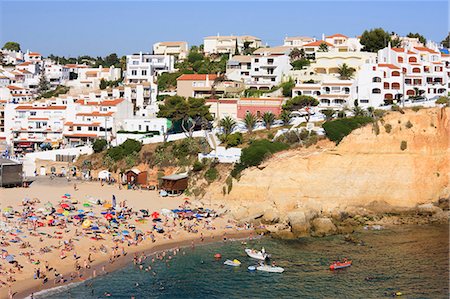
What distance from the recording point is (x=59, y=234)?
4225 cm

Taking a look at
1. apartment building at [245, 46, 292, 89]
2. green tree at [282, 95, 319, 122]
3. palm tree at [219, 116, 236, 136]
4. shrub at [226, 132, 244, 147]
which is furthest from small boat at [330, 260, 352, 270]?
A: apartment building at [245, 46, 292, 89]

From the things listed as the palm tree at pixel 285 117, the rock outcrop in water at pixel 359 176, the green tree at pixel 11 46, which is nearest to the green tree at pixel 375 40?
the palm tree at pixel 285 117

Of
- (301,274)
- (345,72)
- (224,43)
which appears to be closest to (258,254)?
(301,274)

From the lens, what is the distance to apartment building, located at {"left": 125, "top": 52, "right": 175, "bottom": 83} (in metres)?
86.3

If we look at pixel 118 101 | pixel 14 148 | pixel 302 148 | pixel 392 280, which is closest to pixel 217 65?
pixel 118 101

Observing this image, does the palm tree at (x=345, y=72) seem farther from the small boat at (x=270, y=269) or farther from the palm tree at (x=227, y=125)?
the small boat at (x=270, y=269)

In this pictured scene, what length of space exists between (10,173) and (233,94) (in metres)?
29.1

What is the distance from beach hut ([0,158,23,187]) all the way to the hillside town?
255 inches

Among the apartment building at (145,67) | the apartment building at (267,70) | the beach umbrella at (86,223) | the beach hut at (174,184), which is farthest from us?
the apartment building at (145,67)

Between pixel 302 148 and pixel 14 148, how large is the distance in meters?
33.4

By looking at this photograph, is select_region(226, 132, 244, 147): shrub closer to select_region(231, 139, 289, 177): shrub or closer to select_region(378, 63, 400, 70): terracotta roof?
select_region(231, 139, 289, 177): shrub

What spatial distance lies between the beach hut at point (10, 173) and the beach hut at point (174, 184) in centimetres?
1196

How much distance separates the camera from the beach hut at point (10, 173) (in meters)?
53.2

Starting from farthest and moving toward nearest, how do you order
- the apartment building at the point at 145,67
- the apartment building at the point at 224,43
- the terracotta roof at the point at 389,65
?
the apartment building at the point at 224,43 < the apartment building at the point at 145,67 < the terracotta roof at the point at 389,65
